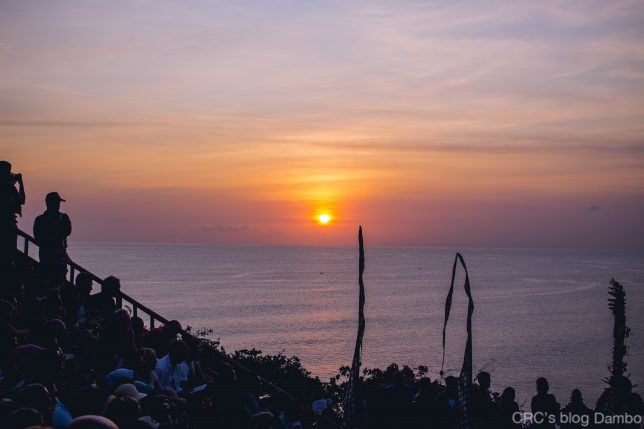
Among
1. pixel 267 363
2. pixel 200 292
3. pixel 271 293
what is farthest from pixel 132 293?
pixel 267 363

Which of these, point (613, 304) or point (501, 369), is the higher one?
point (613, 304)

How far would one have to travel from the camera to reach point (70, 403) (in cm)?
667

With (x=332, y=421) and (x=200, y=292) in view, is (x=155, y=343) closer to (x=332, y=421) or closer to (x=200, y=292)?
(x=332, y=421)

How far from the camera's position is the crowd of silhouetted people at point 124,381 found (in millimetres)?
6402

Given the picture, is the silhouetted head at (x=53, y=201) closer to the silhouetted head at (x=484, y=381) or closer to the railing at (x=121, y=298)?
the railing at (x=121, y=298)

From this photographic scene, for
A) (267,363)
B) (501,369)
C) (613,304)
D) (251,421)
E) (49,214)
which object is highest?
(49,214)

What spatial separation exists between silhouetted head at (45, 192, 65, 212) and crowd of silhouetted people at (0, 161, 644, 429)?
0.02 meters

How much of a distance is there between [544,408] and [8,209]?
30.7 feet

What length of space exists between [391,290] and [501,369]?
89.2 m

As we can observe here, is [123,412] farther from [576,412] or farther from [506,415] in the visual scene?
[576,412]

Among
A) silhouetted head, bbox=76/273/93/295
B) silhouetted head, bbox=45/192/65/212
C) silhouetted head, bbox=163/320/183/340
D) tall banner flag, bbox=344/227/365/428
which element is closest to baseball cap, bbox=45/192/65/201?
silhouetted head, bbox=45/192/65/212

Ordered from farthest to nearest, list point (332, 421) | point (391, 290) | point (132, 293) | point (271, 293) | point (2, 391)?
point (391, 290), point (271, 293), point (132, 293), point (332, 421), point (2, 391)

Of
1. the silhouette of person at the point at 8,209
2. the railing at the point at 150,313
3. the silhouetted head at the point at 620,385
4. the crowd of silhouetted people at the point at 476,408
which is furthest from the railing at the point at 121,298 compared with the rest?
the silhouetted head at the point at 620,385

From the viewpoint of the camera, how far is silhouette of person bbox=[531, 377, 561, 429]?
1130cm
